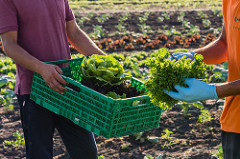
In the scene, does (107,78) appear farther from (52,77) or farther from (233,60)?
(233,60)

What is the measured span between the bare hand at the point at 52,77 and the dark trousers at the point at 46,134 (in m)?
0.34

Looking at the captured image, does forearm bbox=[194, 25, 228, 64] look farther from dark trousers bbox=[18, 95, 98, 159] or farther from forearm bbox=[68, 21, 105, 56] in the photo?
dark trousers bbox=[18, 95, 98, 159]

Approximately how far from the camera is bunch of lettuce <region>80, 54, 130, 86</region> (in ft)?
9.12

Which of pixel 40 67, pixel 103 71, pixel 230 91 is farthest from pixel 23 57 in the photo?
pixel 230 91

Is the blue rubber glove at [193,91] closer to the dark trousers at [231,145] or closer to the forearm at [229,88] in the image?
the forearm at [229,88]

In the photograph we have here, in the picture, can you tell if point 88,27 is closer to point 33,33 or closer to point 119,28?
A: point 119,28

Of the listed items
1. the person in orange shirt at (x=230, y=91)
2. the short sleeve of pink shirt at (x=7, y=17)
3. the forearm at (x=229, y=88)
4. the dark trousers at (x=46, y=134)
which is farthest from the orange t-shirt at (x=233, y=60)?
the short sleeve of pink shirt at (x=7, y=17)

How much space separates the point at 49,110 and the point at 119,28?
27.3 feet

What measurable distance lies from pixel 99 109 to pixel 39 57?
2.79ft

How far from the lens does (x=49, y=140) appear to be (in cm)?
300

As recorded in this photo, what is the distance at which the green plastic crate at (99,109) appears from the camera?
2402 millimetres

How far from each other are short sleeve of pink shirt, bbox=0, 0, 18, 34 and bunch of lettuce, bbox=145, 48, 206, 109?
44.8 inches

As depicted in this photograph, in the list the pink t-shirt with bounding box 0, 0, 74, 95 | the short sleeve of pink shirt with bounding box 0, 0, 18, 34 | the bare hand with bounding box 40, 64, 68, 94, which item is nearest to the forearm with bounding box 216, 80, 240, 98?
the bare hand with bounding box 40, 64, 68, 94

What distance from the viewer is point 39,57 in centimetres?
300
